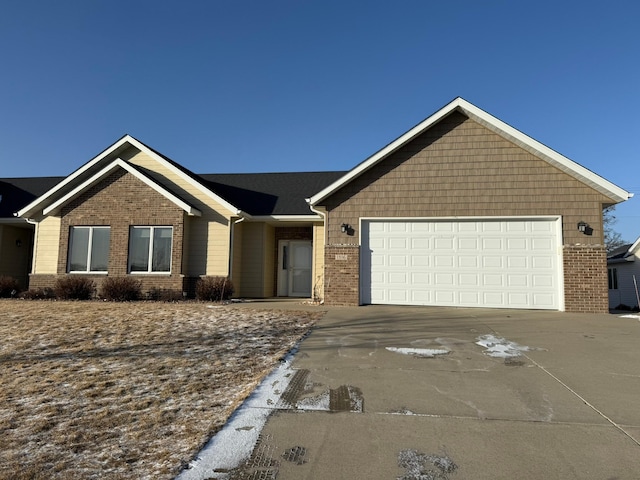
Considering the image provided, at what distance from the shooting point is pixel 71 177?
1435 cm

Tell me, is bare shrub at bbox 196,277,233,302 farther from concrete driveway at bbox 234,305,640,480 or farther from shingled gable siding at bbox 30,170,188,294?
concrete driveway at bbox 234,305,640,480

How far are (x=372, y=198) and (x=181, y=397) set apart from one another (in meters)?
8.61

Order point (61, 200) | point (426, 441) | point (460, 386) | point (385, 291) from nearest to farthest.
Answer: point (426, 441) < point (460, 386) < point (385, 291) < point (61, 200)

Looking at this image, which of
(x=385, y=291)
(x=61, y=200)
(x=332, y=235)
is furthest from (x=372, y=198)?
(x=61, y=200)

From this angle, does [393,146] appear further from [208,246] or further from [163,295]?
[163,295]

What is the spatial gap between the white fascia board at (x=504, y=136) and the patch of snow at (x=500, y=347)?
607 centimetres

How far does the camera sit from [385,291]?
451 inches

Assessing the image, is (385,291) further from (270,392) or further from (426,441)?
(426,441)

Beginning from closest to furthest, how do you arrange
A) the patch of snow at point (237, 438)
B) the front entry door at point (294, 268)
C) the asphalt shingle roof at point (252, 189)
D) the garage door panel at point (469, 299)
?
the patch of snow at point (237, 438) < the garage door panel at point (469, 299) < the asphalt shingle roof at point (252, 189) < the front entry door at point (294, 268)

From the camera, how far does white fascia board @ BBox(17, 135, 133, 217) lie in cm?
1406

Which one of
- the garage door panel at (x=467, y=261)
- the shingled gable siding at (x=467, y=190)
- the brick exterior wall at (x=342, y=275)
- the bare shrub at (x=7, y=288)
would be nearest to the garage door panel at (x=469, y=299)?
the garage door panel at (x=467, y=261)

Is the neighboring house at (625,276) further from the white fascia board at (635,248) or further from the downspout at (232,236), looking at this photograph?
the downspout at (232,236)

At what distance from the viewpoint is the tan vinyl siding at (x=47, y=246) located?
1392cm

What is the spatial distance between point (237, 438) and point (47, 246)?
46.4 ft
